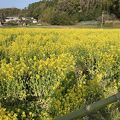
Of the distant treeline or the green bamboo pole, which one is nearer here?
the green bamboo pole

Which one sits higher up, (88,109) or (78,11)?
(88,109)

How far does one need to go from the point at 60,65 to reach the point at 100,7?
236 feet

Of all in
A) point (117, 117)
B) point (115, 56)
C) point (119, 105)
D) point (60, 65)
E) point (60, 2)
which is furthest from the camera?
point (60, 2)

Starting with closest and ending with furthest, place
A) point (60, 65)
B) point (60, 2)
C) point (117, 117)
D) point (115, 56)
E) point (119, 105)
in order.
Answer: point (117, 117) → point (119, 105) → point (60, 65) → point (115, 56) → point (60, 2)

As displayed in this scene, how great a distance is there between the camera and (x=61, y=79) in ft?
21.0

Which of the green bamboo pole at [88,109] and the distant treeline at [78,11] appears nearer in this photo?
the green bamboo pole at [88,109]

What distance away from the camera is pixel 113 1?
243ft

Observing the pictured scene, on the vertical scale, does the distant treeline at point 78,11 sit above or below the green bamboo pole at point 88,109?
below

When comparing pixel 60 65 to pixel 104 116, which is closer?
pixel 104 116

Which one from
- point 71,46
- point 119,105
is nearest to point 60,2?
point 71,46

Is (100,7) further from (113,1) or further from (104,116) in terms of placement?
(104,116)

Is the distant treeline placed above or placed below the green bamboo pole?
below

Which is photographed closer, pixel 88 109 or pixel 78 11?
pixel 88 109

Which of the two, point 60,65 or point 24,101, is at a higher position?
point 60,65
